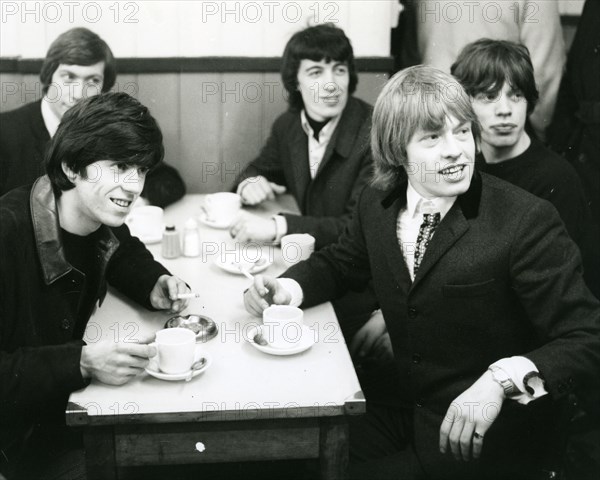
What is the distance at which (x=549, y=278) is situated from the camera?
5.44 ft

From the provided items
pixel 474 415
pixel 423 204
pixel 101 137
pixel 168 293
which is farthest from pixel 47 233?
pixel 474 415

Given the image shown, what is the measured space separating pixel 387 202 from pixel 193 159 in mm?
1516

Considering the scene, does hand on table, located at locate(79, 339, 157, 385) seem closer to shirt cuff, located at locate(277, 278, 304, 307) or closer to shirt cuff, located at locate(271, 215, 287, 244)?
shirt cuff, located at locate(277, 278, 304, 307)

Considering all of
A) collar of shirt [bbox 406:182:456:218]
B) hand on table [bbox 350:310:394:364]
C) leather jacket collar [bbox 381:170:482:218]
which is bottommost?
hand on table [bbox 350:310:394:364]

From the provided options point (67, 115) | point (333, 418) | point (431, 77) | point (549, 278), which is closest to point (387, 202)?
point (431, 77)

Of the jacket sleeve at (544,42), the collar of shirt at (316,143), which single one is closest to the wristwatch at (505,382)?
the collar of shirt at (316,143)

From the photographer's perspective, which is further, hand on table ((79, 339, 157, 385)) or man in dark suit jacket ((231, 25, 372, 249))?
man in dark suit jacket ((231, 25, 372, 249))

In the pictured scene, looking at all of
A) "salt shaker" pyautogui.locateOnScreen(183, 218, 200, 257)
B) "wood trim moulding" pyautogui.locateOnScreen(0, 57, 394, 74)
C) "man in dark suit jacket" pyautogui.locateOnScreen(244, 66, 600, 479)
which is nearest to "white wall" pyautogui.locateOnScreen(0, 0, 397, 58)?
"wood trim moulding" pyautogui.locateOnScreen(0, 57, 394, 74)

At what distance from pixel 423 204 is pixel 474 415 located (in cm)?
53

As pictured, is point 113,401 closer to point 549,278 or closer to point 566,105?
point 549,278

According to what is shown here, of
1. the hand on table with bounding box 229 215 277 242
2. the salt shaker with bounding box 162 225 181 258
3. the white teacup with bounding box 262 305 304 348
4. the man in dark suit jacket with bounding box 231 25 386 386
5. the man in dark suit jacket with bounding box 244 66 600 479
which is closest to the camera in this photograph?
the man in dark suit jacket with bounding box 244 66 600 479

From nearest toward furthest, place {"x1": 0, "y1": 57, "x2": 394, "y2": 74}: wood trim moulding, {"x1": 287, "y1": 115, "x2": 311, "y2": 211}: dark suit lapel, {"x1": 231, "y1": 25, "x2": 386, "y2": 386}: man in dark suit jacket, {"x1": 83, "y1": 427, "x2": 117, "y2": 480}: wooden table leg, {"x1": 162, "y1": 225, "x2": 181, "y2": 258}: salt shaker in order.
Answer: {"x1": 83, "y1": 427, "x2": 117, "y2": 480}: wooden table leg < {"x1": 162, "y1": 225, "x2": 181, "y2": 258}: salt shaker < {"x1": 231, "y1": 25, "x2": 386, "y2": 386}: man in dark suit jacket < {"x1": 287, "y1": 115, "x2": 311, "y2": 211}: dark suit lapel < {"x1": 0, "y1": 57, "x2": 394, "y2": 74}: wood trim moulding

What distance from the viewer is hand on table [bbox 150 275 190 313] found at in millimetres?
2020

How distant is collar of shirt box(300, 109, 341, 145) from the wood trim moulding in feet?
1.06
